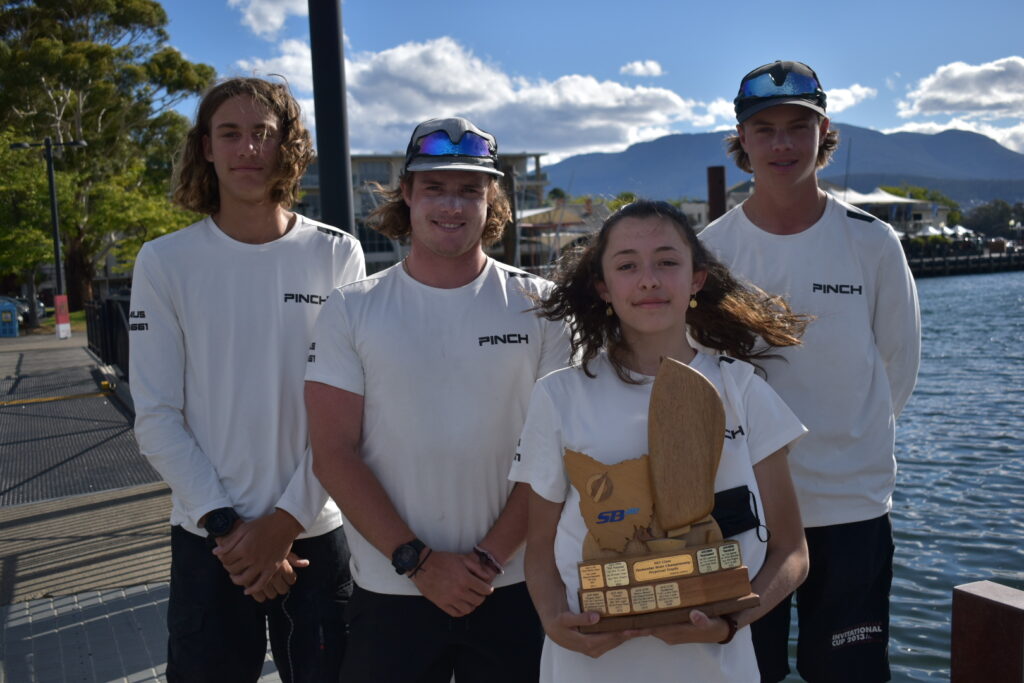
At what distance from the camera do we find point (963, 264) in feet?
281

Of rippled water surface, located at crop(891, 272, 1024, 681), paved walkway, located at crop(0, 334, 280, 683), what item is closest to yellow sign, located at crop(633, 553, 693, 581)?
paved walkway, located at crop(0, 334, 280, 683)

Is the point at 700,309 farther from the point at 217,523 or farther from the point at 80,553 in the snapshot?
the point at 80,553

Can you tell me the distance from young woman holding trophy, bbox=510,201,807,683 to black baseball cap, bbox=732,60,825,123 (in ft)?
2.25

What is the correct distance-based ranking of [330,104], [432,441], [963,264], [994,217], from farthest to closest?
1. [994,217]
2. [963,264]
3. [330,104]
4. [432,441]

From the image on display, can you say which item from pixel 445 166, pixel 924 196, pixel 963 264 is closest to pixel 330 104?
pixel 445 166

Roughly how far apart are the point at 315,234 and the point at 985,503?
35.0 ft

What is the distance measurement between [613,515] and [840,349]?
4.24 feet

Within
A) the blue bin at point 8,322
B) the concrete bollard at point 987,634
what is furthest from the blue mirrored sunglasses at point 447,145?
the blue bin at point 8,322

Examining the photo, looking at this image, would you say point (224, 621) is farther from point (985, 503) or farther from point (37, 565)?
point (985, 503)

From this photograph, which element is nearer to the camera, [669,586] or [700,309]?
[669,586]

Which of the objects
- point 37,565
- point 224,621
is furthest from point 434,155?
point 37,565

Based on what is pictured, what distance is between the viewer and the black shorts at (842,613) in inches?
118

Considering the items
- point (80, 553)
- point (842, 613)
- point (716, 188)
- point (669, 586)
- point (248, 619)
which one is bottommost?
point (80, 553)

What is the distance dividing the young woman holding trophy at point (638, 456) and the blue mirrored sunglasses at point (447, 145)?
1.64 ft
